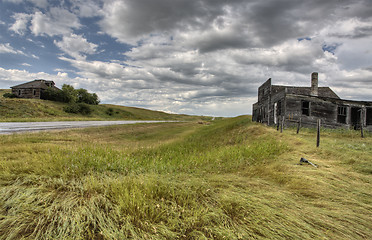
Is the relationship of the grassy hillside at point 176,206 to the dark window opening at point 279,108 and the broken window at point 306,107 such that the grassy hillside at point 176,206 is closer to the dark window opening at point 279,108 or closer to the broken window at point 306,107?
the dark window opening at point 279,108

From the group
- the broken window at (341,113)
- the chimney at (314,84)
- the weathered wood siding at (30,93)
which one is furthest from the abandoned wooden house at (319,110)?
the weathered wood siding at (30,93)

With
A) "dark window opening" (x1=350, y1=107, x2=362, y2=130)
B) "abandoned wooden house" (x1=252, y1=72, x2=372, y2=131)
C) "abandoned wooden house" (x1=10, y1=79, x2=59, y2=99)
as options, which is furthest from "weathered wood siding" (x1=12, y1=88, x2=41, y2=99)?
"dark window opening" (x1=350, y1=107, x2=362, y2=130)

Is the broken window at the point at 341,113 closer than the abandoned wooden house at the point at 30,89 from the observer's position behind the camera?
Yes

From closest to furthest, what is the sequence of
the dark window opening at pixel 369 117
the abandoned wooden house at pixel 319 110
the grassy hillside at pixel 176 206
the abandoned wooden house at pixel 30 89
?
the grassy hillside at pixel 176 206
the abandoned wooden house at pixel 319 110
the dark window opening at pixel 369 117
the abandoned wooden house at pixel 30 89

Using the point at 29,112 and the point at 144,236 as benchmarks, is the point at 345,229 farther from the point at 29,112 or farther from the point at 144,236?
the point at 29,112

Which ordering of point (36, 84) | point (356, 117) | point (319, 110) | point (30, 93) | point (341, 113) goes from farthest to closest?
point (36, 84) < point (30, 93) < point (356, 117) < point (341, 113) < point (319, 110)

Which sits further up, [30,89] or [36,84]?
[36,84]

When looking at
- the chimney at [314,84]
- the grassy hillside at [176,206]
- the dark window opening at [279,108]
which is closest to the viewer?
the grassy hillside at [176,206]

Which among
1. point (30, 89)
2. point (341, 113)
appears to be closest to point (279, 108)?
point (341, 113)

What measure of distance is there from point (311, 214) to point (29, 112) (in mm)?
40197

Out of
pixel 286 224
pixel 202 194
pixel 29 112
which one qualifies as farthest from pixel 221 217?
pixel 29 112

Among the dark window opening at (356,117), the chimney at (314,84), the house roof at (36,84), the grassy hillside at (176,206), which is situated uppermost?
the house roof at (36,84)

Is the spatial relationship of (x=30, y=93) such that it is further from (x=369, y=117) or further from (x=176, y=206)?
(x=369, y=117)

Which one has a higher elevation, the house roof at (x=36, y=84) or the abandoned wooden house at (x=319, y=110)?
the house roof at (x=36, y=84)
